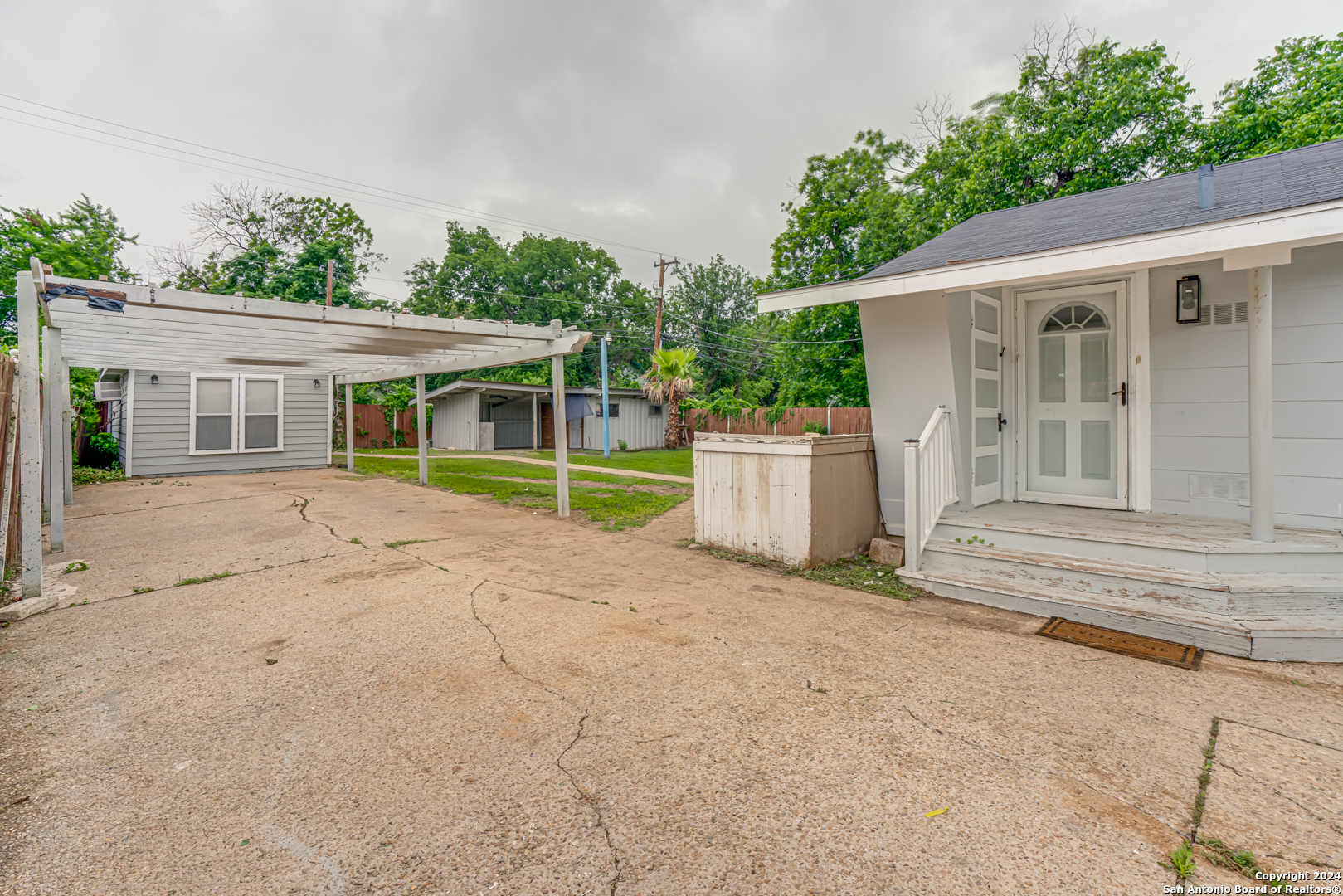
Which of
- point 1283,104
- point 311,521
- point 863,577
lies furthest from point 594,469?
point 1283,104

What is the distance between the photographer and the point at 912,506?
4.28 metres

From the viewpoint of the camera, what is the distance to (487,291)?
3428cm

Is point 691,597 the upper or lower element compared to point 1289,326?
lower

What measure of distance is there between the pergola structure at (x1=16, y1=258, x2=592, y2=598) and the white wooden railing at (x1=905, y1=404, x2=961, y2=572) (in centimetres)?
404

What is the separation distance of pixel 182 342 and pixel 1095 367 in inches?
401

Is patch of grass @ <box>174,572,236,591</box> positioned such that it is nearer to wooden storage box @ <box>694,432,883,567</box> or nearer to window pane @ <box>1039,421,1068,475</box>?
wooden storage box @ <box>694,432,883,567</box>

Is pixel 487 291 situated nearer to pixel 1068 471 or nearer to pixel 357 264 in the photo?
pixel 357 264

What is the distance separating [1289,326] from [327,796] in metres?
6.43

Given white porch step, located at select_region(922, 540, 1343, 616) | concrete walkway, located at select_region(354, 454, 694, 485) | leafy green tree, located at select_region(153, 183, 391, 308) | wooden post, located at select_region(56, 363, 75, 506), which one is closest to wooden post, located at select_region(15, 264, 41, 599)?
wooden post, located at select_region(56, 363, 75, 506)

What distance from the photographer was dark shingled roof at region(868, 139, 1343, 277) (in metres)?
3.69

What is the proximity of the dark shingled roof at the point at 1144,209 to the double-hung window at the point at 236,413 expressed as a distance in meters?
12.8

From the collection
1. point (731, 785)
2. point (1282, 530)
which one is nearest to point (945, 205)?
point (1282, 530)

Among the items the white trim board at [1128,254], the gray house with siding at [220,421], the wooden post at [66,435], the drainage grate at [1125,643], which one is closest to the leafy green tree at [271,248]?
the gray house with siding at [220,421]

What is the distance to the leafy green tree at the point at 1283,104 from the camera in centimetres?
1107
